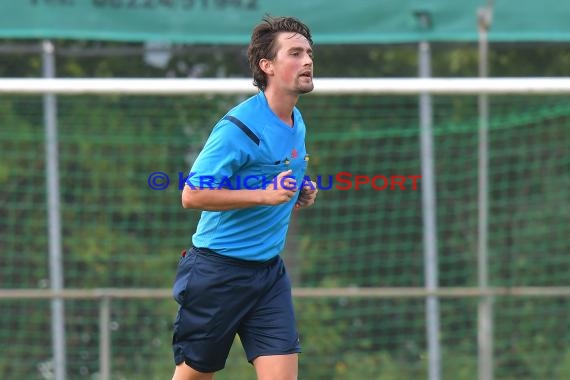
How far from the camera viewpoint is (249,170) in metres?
4.28

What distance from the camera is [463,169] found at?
842 cm

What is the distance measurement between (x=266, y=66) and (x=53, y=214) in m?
3.87

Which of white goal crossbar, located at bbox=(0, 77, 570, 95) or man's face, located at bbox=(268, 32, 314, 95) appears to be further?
white goal crossbar, located at bbox=(0, 77, 570, 95)

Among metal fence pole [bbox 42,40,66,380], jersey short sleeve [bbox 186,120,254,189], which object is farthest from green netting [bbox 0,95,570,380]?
jersey short sleeve [bbox 186,120,254,189]

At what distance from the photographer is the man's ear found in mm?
4406

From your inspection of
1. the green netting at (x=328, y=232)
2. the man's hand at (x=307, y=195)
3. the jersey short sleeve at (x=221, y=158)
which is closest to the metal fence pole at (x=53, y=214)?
the green netting at (x=328, y=232)

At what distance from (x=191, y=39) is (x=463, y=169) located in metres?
2.16

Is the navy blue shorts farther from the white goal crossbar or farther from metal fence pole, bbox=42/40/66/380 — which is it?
metal fence pole, bbox=42/40/66/380

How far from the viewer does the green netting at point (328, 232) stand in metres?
8.13

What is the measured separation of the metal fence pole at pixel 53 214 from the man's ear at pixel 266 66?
3.55 metres

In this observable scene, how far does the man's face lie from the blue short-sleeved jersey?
0.36 ft

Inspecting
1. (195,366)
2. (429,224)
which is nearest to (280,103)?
(195,366)

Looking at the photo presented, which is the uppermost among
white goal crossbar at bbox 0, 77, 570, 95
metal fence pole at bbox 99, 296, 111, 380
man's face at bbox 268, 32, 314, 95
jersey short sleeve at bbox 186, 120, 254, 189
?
white goal crossbar at bbox 0, 77, 570, 95

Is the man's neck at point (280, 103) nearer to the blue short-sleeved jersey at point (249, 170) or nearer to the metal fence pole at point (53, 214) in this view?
the blue short-sleeved jersey at point (249, 170)
